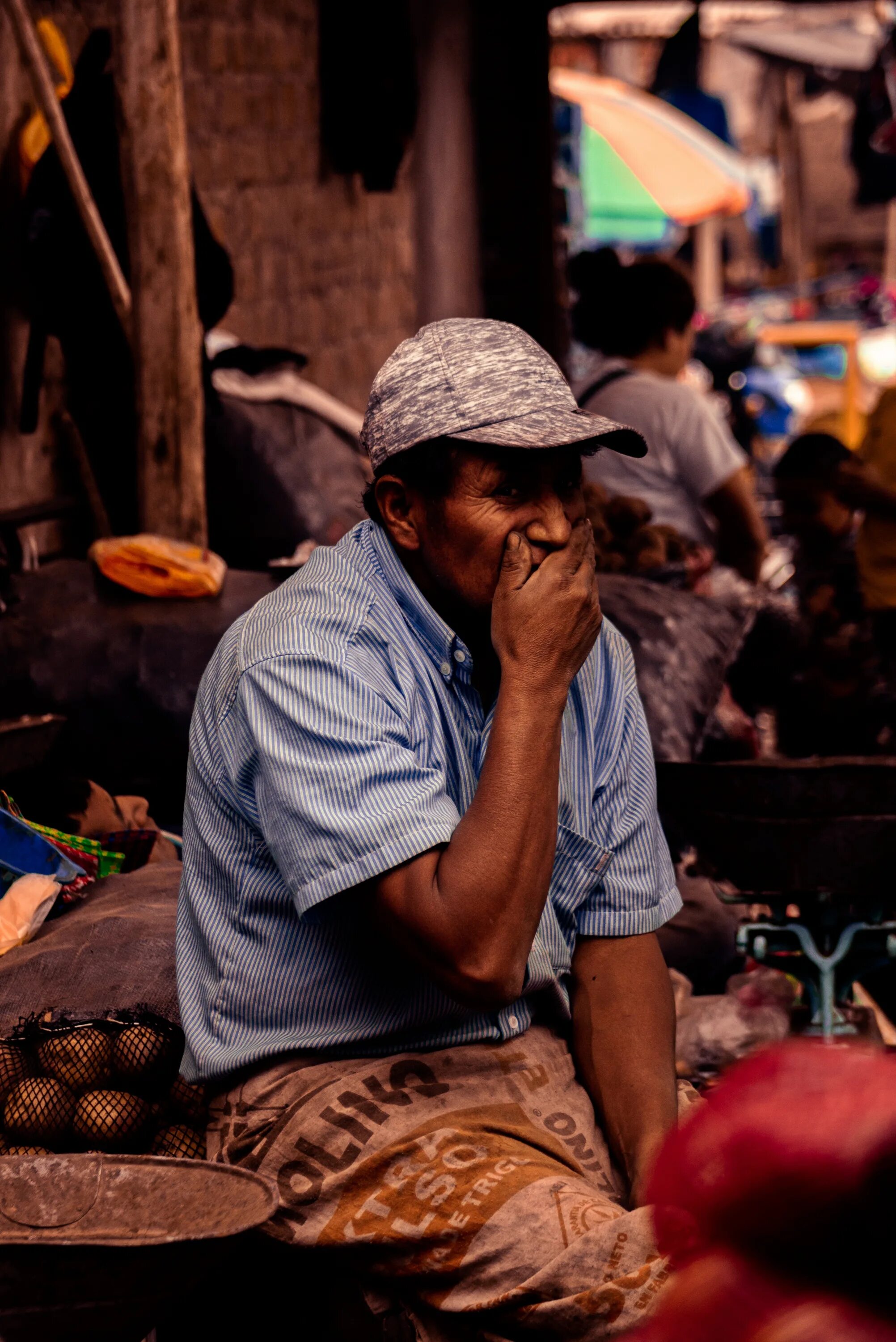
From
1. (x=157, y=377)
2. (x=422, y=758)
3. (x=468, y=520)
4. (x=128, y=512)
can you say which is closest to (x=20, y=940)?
(x=422, y=758)

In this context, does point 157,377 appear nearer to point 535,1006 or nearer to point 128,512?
point 128,512

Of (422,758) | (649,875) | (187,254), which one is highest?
(187,254)

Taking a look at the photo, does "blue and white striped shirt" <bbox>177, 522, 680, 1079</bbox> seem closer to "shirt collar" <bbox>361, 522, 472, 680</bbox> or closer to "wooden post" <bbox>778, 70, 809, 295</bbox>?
"shirt collar" <bbox>361, 522, 472, 680</bbox>

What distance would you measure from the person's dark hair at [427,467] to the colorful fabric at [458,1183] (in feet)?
2.42

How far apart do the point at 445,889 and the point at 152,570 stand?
7.02ft

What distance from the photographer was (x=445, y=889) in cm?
177

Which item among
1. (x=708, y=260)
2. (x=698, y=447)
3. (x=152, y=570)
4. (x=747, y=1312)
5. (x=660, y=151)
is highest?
(x=660, y=151)

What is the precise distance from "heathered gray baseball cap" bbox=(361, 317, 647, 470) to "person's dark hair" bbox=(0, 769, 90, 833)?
1.41m

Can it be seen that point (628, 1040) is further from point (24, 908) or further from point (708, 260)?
point (708, 260)

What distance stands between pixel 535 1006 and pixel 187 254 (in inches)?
98.5

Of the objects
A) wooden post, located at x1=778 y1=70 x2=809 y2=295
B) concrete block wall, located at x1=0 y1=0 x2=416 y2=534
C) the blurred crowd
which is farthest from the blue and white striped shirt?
wooden post, located at x1=778 y1=70 x2=809 y2=295

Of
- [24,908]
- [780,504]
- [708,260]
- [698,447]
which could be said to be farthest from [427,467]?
[708,260]

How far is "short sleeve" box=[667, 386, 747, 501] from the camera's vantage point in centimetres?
513

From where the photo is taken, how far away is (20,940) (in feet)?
8.98
